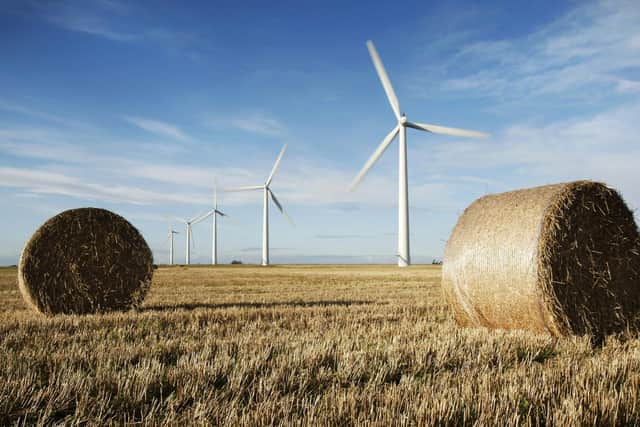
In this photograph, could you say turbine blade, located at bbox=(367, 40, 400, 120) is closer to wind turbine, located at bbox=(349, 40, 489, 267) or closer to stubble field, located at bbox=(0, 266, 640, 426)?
wind turbine, located at bbox=(349, 40, 489, 267)

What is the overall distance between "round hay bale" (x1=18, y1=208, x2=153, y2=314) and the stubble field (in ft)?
7.88

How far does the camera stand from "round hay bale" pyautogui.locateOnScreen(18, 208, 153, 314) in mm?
11055

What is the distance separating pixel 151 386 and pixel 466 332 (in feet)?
15.8

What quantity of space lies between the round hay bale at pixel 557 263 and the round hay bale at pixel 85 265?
293 inches

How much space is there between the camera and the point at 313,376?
5.25m

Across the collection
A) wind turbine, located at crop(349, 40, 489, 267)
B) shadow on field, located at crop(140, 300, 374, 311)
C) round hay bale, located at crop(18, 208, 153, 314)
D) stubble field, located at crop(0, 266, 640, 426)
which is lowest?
shadow on field, located at crop(140, 300, 374, 311)

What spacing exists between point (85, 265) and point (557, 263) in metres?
9.38

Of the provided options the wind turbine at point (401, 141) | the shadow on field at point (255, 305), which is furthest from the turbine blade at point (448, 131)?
the shadow on field at point (255, 305)

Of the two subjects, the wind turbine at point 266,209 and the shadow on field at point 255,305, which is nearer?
the shadow on field at point 255,305

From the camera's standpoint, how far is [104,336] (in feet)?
25.9

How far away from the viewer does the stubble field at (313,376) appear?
4.04 meters

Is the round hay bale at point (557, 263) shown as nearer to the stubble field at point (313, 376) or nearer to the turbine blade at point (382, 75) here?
the stubble field at point (313, 376)

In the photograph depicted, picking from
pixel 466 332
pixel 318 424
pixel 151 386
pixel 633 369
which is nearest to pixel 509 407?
pixel 318 424

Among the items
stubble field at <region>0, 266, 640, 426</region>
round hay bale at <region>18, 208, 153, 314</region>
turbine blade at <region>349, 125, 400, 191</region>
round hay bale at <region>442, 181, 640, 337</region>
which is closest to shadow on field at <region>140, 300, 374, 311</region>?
round hay bale at <region>18, 208, 153, 314</region>
